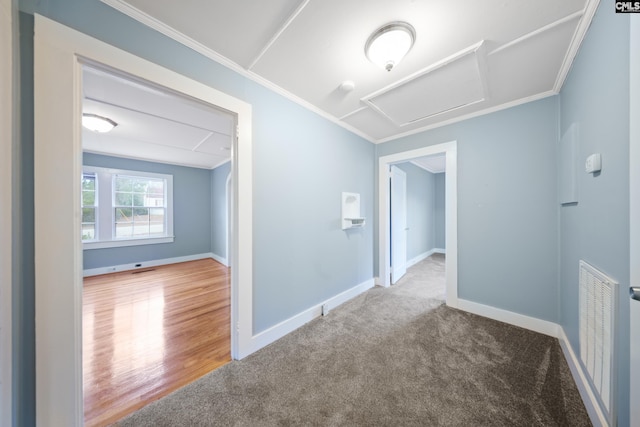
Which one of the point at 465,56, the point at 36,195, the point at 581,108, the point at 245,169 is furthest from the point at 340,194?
the point at 36,195

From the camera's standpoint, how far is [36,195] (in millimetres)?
977

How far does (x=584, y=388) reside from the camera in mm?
1297

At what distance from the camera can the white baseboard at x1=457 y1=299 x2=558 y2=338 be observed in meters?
2.01

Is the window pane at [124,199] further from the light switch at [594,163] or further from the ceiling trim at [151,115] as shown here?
the light switch at [594,163]

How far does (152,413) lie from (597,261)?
2.79 m

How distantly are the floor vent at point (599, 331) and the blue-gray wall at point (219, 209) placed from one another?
5230 millimetres

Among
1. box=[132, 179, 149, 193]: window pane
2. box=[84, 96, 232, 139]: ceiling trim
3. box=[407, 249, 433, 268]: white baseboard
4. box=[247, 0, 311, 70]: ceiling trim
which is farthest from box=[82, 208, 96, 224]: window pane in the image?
box=[407, 249, 433, 268]: white baseboard

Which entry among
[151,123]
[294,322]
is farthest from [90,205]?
[294,322]

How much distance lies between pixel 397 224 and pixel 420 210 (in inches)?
90.4

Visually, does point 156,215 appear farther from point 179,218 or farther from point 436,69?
point 436,69

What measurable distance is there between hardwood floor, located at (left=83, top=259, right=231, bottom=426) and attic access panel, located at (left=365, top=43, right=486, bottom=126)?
287 centimetres

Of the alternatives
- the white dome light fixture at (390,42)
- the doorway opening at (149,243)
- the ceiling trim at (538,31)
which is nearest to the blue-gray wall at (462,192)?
the ceiling trim at (538,31)

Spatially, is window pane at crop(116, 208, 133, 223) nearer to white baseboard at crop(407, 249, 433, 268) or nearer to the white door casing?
the white door casing

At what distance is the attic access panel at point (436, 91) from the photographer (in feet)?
5.40
